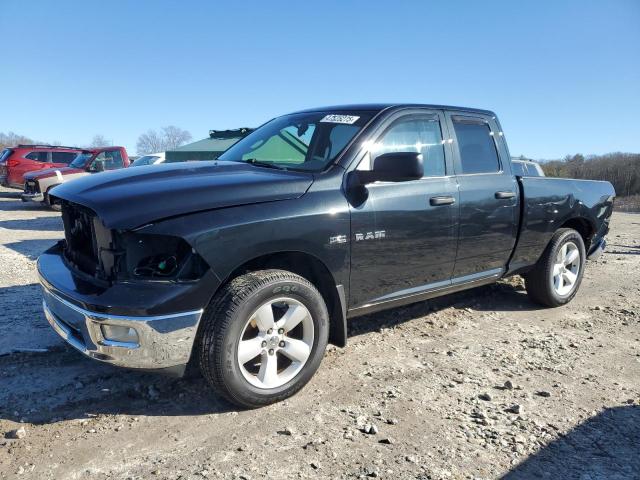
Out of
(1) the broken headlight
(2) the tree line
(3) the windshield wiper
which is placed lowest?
(2) the tree line

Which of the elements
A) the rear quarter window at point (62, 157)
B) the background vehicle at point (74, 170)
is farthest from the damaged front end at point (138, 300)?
the rear quarter window at point (62, 157)

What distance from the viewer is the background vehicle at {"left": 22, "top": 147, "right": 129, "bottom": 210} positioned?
1326cm

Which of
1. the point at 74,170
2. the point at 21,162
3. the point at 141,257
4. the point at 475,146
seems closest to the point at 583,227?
the point at 475,146

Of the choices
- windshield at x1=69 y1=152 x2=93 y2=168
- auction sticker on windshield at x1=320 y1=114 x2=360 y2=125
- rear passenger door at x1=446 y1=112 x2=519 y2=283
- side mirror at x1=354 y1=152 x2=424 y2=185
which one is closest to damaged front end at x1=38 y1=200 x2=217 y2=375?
side mirror at x1=354 y1=152 x2=424 y2=185

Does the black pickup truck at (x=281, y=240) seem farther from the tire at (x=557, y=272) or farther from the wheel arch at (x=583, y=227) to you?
the wheel arch at (x=583, y=227)

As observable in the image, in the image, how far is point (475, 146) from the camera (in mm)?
4352

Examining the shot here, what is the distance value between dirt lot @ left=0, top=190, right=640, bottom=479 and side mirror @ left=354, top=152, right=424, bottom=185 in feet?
4.59

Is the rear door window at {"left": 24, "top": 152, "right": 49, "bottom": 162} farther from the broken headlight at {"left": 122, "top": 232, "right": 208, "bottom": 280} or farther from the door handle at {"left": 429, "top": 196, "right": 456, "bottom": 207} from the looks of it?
the door handle at {"left": 429, "top": 196, "right": 456, "bottom": 207}

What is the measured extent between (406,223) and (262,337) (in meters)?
1.36

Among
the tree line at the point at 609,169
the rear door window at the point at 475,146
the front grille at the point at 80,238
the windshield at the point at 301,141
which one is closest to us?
the front grille at the point at 80,238

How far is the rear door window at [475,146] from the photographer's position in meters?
4.19

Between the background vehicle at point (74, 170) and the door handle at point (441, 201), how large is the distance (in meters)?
11.4

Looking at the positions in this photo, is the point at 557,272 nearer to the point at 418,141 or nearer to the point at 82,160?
the point at 418,141

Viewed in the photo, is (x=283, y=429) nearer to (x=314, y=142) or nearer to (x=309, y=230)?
(x=309, y=230)
